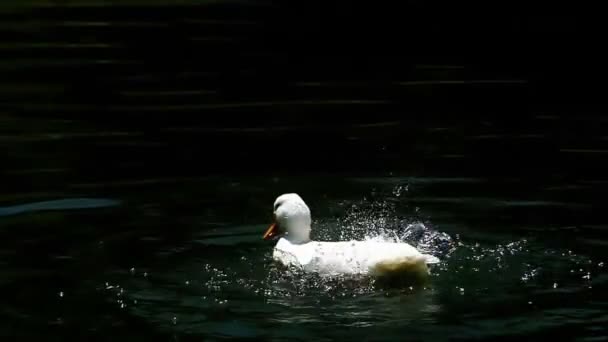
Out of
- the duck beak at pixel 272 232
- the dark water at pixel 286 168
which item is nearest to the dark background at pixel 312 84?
the dark water at pixel 286 168

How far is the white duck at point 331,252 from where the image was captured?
9.16 meters

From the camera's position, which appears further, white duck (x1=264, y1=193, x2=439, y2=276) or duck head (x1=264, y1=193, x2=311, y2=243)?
duck head (x1=264, y1=193, x2=311, y2=243)

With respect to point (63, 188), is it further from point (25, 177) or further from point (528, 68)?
point (528, 68)

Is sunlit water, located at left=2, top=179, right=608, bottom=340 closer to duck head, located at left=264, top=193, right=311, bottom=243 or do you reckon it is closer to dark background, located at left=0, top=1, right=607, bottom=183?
duck head, located at left=264, top=193, right=311, bottom=243

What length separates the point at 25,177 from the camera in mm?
12367

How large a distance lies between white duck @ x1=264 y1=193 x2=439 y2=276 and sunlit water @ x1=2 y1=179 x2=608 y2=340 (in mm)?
92

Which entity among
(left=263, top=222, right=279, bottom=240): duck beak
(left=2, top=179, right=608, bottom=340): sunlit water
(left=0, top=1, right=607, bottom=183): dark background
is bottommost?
(left=2, top=179, right=608, bottom=340): sunlit water

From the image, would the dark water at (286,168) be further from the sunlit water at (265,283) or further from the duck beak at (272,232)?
the duck beak at (272,232)

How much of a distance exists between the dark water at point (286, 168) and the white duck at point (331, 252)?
0.13 meters

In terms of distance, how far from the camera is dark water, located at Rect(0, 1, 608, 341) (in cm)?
897

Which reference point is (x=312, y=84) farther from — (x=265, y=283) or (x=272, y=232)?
(x=265, y=283)

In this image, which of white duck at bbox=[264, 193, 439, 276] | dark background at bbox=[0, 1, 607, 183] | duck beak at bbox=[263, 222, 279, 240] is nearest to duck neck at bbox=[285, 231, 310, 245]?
white duck at bbox=[264, 193, 439, 276]

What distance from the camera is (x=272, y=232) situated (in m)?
10.5

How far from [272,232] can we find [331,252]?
1107 mm
